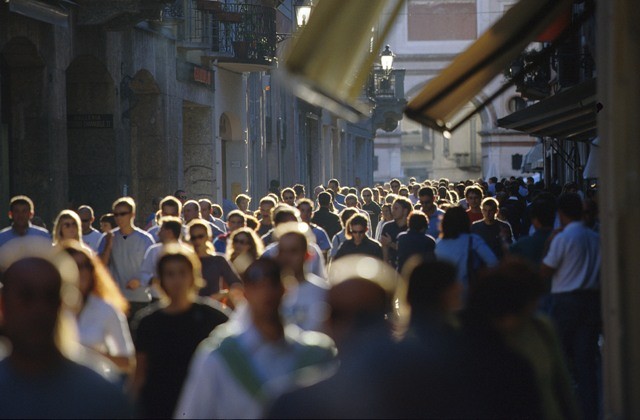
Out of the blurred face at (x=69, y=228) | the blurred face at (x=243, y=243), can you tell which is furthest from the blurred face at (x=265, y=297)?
the blurred face at (x=69, y=228)

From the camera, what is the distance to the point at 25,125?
19000 mm

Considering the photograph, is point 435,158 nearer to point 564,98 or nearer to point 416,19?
point 416,19

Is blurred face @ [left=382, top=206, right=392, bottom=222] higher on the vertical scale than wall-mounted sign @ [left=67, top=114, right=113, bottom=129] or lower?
lower

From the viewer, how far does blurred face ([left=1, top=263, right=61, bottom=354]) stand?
3.97 meters

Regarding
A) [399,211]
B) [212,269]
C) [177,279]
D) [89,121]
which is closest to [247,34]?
[89,121]

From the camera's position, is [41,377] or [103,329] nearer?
[41,377]

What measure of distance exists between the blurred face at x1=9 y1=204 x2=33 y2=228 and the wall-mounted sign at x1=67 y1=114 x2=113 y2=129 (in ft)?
32.9

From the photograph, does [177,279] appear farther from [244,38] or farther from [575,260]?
[244,38]

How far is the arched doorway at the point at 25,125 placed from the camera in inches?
744

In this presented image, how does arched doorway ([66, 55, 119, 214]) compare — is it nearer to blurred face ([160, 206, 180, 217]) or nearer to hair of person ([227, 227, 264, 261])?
blurred face ([160, 206, 180, 217])

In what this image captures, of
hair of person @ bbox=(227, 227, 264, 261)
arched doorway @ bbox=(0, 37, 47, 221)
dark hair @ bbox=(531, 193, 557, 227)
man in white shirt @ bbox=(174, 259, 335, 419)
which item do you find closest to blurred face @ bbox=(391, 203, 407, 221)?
dark hair @ bbox=(531, 193, 557, 227)

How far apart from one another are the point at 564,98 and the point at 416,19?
6965 centimetres

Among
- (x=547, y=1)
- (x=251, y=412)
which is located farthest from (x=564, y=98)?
(x=251, y=412)

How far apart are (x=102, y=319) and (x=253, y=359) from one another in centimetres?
195
